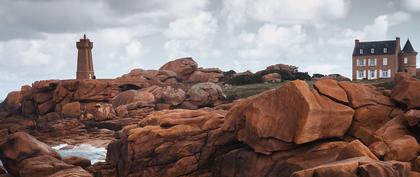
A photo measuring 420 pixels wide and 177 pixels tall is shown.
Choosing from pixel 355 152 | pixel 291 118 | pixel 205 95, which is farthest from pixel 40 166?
pixel 205 95

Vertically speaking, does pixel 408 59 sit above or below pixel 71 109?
above

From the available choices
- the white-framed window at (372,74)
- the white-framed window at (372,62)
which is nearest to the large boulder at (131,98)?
the white-framed window at (372,74)

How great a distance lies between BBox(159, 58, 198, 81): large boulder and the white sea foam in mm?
37258

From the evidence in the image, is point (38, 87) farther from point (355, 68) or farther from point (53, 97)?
point (355, 68)

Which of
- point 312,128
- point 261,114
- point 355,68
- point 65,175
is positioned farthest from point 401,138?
point 355,68

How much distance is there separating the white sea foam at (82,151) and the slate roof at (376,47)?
2049 inches

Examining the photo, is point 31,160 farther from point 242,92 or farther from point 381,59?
point 381,59

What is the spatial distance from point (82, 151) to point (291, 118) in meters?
24.8

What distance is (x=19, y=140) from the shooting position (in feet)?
96.3

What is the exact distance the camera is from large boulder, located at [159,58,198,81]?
81.3 meters

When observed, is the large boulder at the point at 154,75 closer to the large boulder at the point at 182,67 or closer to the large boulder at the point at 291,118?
the large boulder at the point at 182,67

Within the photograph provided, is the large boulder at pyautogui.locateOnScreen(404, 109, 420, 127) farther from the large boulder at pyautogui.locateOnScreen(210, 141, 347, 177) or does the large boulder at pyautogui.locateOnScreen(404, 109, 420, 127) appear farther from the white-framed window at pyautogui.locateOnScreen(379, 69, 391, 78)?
the white-framed window at pyautogui.locateOnScreen(379, 69, 391, 78)

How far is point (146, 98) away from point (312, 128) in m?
39.6

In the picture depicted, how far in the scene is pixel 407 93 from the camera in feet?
82.1
